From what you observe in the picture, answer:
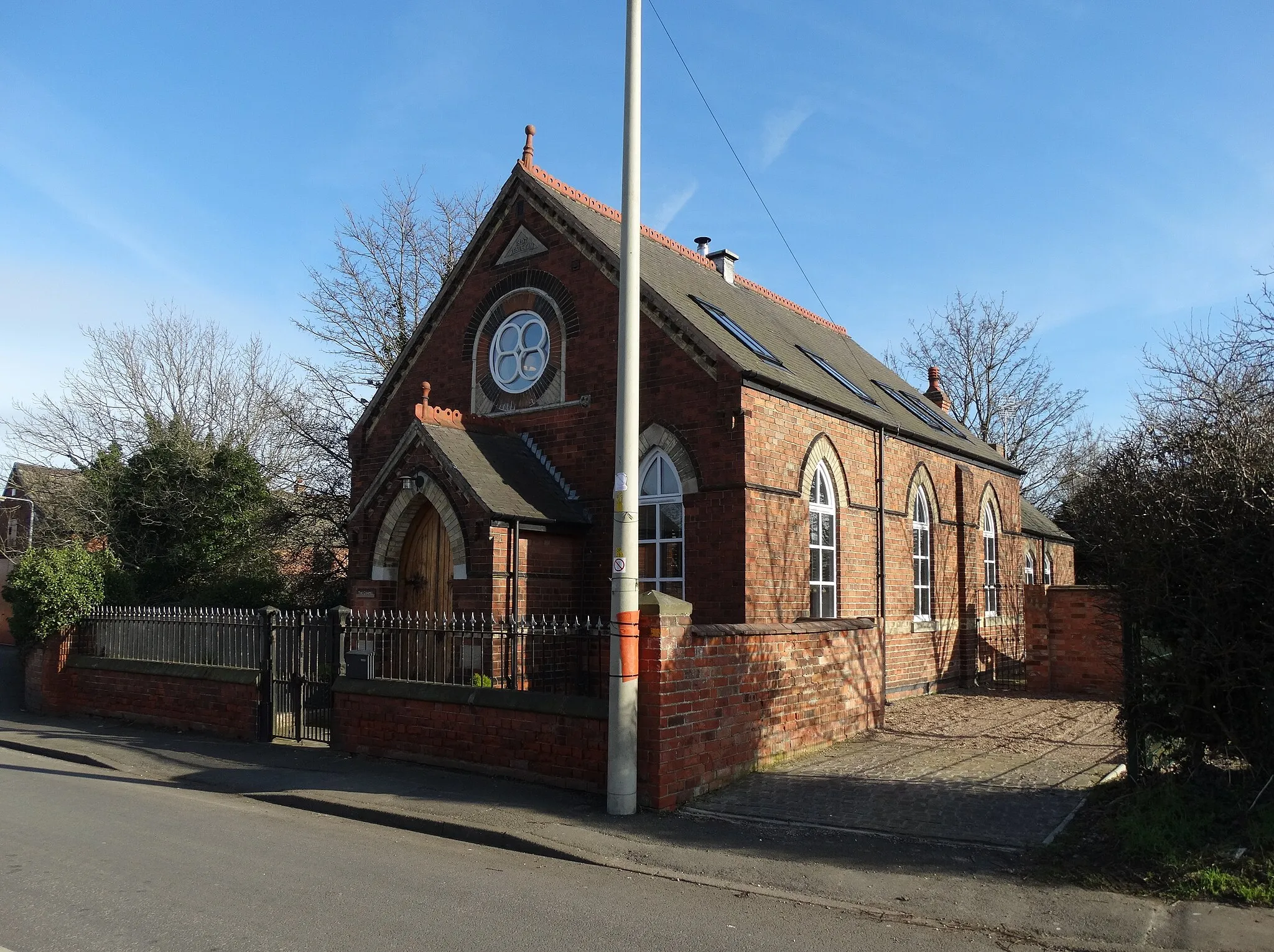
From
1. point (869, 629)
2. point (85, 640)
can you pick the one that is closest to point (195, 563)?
point (85, 640)

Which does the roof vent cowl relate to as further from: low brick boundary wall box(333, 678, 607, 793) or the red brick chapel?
low brick boundary wall box(333, 678, 607, 793)

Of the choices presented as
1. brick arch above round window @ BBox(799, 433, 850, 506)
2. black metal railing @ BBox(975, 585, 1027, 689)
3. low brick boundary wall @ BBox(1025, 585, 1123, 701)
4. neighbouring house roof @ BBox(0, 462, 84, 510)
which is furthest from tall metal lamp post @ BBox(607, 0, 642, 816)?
neighbouring house roof @ BBox(0, 462, 84, 510)

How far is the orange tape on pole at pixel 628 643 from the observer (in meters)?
8.32

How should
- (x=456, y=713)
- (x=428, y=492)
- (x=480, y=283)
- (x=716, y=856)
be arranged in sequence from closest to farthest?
(x=716, y=856) → (x=456, y=713) → (x=428, y=492) → (x=480, y=283)

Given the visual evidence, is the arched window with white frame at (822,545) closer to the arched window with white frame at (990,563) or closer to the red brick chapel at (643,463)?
the red brick chapel at (643,463)

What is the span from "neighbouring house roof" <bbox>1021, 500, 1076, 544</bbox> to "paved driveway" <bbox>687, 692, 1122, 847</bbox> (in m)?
14.5

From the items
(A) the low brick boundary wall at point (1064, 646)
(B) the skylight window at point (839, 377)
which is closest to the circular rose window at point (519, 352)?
(B) the skylight window at point (839, 377)

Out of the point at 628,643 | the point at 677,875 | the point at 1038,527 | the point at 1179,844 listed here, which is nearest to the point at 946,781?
the point at 1179,844

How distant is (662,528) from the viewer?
13977mm

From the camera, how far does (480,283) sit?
1700cm

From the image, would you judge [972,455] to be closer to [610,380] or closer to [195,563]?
[610,380]

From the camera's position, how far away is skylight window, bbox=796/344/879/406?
18.2 meters

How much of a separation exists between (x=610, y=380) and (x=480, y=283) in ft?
12.1

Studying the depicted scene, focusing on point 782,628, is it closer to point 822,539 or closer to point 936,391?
point 822,539
